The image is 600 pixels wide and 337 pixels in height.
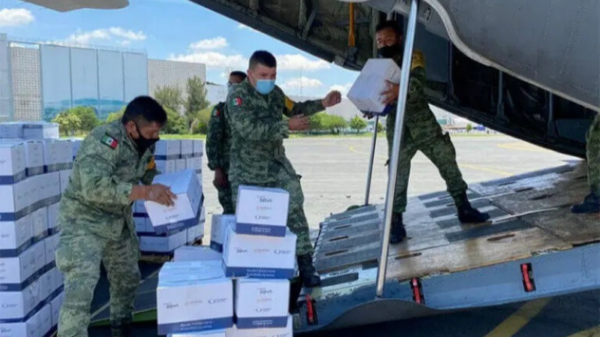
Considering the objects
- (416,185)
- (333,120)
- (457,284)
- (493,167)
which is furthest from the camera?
(333,120)

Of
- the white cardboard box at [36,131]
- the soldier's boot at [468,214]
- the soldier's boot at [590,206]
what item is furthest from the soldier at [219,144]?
the soldier's boot at [590,206]

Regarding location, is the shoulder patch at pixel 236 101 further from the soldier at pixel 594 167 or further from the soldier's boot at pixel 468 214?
the soldier at pixel 594 167

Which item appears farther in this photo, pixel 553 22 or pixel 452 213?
pixel 452 213

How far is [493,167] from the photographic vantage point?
17188 mm

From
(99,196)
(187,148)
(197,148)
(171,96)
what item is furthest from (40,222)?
(171,96)

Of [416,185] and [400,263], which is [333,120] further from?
[400,263]

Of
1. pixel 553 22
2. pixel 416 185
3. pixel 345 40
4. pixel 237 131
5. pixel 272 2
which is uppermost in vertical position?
pixel 272 2

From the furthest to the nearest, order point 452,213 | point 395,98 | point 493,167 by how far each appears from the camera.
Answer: point 493,167 → point 452,213 → point 395,98

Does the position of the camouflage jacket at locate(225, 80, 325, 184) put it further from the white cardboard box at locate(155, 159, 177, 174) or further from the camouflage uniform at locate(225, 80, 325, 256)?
the white cardboard box at locate(155, 159, 177, 174)

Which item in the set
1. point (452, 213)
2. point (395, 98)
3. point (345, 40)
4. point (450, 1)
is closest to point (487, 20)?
point (450, 1)

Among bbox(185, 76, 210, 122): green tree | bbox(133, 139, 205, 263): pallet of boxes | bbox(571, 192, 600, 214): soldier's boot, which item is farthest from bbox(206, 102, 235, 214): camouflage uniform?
bbox(185, 76, 210, 122): green tree

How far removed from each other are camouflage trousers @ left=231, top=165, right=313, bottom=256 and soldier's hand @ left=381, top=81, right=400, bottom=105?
815 mm

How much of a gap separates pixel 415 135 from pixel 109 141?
7.22 ft

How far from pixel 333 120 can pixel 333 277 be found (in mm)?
48508
